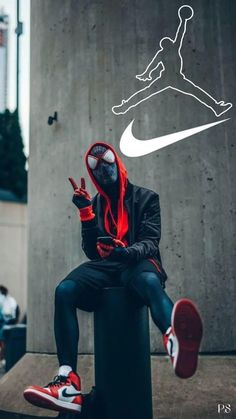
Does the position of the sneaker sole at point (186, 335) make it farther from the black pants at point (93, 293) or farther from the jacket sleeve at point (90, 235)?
the jacket sleeve at point (90, 235)

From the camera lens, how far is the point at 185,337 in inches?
107

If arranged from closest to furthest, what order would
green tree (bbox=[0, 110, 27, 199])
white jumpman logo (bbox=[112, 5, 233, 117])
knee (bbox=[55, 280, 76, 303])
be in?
knee (bbox=[55, 280, 76, 303])
white jumpman logo (bbox=[112, 5, 233, 117])
green tree (bbox=[0, 110, 27, 199])

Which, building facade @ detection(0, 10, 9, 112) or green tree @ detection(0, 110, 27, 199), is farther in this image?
building facade @ detection(0, 10, 9, 112)

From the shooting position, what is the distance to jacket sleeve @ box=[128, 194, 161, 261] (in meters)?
3.26

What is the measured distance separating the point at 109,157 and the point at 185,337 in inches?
58.2

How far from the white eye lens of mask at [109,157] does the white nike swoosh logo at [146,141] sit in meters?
1.74

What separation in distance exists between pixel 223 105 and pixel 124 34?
1416 mm

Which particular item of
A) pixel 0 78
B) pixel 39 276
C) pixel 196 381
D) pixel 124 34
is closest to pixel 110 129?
pixel 124 34

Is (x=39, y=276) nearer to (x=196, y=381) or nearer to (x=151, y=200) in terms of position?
(x=196, y=381)

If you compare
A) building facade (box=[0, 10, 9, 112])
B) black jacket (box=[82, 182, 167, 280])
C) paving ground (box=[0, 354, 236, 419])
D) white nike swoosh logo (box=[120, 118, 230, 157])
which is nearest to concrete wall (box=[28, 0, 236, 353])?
white nike swoosh logo (box=[120, 118, 230, 157])

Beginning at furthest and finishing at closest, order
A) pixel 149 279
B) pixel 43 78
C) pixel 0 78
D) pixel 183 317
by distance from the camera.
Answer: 1. pixel 0 78
2. pixel 43 78
3. pixel 149 279
4. pixel 183 317

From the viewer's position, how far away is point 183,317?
2.72 m

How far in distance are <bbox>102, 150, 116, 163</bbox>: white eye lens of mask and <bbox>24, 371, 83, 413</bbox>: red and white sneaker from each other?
1.47 metres

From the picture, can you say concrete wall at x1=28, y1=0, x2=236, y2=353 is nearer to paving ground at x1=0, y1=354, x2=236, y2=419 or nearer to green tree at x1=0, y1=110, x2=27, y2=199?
paving ground at x1=0, y1=354, x2=236, y2=419
